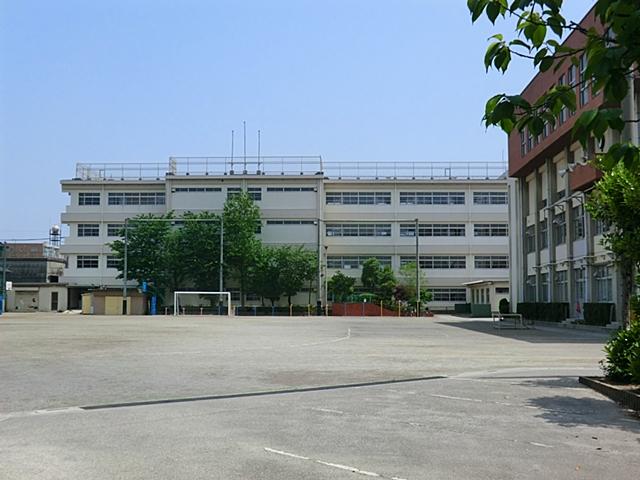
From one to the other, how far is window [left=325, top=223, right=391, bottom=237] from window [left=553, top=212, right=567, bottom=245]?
116 ft

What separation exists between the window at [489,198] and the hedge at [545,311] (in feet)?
94.2

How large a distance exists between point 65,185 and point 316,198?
94.7 ft

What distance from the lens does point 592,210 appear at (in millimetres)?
16547

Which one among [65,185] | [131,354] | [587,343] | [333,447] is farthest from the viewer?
[65,185]

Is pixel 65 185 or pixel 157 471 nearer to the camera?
pixel 157 471

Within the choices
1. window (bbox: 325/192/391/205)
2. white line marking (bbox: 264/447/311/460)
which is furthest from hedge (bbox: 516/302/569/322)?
white line marking (bbox: 264/447/311/460)

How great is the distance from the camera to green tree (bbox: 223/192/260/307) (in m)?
78.8

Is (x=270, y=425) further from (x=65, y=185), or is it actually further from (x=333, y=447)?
(x=65, y=185)

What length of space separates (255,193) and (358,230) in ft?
40.6

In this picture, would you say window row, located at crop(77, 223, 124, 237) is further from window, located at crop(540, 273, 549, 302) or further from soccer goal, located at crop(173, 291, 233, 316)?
window, located at crop(540, 273, 549, 302)

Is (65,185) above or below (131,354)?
above

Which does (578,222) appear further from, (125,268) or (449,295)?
(125,268)

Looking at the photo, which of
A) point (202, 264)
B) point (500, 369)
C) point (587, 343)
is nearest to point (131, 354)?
point (500, 369)

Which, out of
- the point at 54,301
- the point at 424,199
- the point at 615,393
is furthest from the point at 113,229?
the point at 615,393
